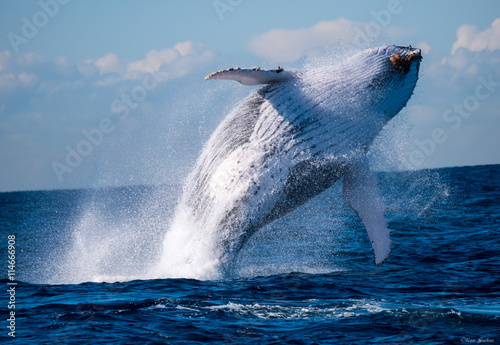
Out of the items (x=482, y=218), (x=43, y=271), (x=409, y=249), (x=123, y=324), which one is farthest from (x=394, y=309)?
(x=482, y=218)

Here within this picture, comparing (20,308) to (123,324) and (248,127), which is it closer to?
(123,324)

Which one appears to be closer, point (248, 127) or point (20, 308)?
point (20, 308)

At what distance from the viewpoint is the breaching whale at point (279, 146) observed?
10430 mm

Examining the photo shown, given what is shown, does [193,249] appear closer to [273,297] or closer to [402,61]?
[273,297]

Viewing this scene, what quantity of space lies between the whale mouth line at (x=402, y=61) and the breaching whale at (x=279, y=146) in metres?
0.02

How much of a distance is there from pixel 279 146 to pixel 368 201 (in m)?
2.44

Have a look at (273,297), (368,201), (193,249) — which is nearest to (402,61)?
(368,201)

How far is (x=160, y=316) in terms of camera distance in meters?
8.50

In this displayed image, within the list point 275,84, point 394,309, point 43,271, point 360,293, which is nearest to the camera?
point 394,309

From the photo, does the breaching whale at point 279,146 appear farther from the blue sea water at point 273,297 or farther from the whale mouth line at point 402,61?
the blue sea water at point 273,297

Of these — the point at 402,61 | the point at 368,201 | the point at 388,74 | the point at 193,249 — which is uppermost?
the point at 402,61

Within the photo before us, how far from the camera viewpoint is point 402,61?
35.9 feet

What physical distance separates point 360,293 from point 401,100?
382 centimetres

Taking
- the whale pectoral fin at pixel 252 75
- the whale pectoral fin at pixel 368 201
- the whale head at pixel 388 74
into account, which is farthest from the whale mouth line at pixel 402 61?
the whale pectoral fin at pixel 252 75
